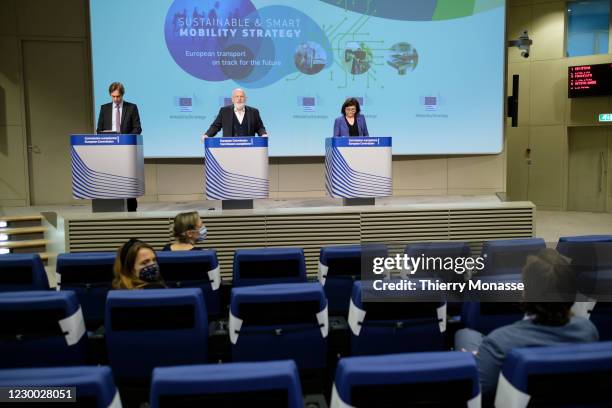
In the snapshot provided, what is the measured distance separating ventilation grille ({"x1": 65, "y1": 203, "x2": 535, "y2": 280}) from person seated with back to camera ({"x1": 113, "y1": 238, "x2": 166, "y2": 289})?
8.33 ft

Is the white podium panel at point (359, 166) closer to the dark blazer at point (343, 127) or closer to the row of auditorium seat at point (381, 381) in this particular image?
the dark blazer at point (343, 127)

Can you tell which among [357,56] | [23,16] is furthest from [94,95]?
[357,56]

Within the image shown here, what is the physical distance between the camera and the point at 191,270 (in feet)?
10.6

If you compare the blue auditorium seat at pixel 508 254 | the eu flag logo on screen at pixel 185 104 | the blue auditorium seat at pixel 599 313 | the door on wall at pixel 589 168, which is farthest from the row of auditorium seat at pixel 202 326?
the door on wall at pixel 589 168

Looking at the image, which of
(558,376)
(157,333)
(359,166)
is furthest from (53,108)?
(558,376)

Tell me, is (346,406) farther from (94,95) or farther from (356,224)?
(94,95)

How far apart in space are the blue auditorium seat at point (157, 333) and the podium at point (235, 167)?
10.4 feet

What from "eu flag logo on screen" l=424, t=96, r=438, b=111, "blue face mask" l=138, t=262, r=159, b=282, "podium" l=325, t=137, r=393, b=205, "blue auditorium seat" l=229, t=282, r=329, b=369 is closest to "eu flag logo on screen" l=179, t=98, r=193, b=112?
"podium" l=325, t=137, r=393, b=205

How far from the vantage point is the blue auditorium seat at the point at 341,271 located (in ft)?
11.0

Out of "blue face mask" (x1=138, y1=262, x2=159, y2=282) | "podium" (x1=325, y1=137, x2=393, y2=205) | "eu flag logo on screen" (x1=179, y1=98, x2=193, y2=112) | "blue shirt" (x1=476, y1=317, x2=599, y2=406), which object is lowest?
"blue shirt" (x1=476, y1=317, x2=599, y2=406)

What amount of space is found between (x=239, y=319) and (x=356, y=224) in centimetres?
322

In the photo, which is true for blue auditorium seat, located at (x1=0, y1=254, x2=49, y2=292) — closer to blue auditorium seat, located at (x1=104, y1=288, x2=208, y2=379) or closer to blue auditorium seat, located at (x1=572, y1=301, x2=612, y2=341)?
blue auditorium seat, located at (x1=104, y1=288, x2=208, y2=379)

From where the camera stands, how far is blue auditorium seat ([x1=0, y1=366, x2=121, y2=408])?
4.51ft

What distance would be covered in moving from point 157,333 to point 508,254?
2238 millimetres
